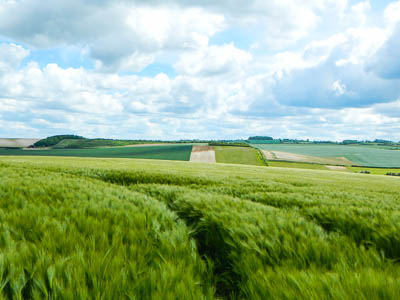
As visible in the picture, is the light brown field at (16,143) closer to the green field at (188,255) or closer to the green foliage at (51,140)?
the green foliage at (51,140)

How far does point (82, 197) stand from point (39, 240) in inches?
72.8

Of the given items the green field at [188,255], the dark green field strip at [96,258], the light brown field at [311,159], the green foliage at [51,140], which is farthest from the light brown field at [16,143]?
the dark green field strip at [96,258]

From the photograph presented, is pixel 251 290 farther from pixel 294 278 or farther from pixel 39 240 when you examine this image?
pixel 39 240

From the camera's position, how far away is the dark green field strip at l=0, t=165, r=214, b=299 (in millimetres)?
1383

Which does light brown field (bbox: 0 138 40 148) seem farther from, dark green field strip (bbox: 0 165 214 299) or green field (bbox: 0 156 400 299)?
dark green field strip (bbox: 0 165 214 299)

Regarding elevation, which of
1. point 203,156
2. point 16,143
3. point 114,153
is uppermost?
point 16,143

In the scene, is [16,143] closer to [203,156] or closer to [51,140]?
[51,140]

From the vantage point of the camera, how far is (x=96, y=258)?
1684mm

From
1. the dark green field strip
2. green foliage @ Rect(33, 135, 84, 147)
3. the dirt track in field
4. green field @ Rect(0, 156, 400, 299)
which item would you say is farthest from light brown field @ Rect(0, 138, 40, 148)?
the dark green field strip

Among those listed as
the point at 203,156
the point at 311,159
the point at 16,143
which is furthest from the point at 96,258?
the point at 16,143

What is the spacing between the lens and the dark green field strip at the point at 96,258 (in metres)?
1.38

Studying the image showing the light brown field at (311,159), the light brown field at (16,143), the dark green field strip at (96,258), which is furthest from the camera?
the light brown field at (16,143)

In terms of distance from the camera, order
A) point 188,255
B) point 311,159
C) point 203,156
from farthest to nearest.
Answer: point 311,159 → point 203,156 → point 188,255

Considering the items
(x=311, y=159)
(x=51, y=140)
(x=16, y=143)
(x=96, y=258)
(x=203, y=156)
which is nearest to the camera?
(x=96, y=258)
